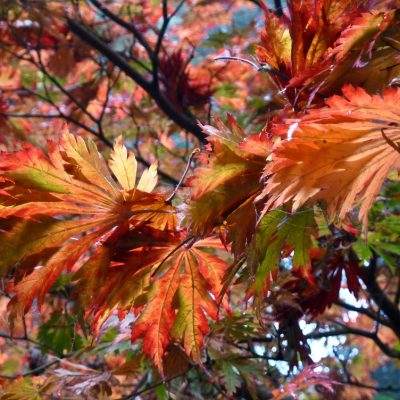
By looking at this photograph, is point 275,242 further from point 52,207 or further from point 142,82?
point 142,82

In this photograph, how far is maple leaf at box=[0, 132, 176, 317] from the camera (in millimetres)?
626

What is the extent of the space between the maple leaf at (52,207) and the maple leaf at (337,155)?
20cm

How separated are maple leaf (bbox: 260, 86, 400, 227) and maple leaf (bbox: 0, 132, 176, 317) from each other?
0.20m

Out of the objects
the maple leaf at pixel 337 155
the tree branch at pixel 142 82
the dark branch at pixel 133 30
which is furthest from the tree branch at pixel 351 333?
the dark branch at pixel 133 30

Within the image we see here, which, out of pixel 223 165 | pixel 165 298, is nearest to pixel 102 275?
pixel 165 298

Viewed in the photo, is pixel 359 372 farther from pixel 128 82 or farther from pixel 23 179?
pixel 23 179

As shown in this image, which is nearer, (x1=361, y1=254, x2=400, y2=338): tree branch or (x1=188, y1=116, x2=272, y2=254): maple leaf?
(x1=188, y1=116, x2=272, y2=254): maple leaf

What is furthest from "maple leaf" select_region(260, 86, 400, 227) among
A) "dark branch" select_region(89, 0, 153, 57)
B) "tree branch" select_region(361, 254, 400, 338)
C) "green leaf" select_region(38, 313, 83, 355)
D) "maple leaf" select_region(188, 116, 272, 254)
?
"dark branch" select_region(89, 0, 153, 57)

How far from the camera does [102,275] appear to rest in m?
0.69

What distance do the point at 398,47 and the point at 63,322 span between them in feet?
4.03

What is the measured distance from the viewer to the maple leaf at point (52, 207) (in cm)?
63

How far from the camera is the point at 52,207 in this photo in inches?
25.7

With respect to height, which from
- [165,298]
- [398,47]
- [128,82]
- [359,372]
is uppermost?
[128,82]

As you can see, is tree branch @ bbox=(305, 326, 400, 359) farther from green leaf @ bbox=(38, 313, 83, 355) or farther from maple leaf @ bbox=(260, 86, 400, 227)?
maple leaf @ bbox=(260, 86, 400, 227)
